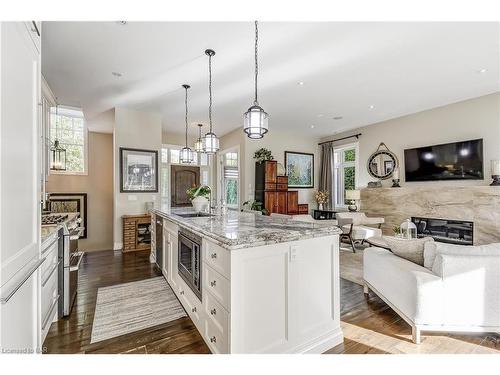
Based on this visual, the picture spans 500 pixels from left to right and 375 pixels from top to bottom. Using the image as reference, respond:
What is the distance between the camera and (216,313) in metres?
1.64

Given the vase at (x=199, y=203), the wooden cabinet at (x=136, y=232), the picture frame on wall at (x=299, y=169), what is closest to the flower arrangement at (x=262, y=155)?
the picture frame on wall at (x=299, y=169)

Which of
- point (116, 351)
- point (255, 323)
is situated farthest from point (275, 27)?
point (116, 351)

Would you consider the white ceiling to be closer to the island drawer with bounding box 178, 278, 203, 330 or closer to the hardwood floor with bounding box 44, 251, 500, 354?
the island drawer with bounding box 178, 278, 203, 330

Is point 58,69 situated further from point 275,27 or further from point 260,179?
point 260,179

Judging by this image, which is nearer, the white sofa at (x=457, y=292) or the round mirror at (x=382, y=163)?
the white sofa at (x=457, y=292)

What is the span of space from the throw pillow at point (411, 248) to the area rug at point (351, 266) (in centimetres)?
108

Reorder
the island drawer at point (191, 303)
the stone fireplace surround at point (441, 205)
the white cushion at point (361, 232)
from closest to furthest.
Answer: the island drawer at point (191, 303)
the stone fireplace surround at point (441, 205)
the white cushion at point (361, 232)

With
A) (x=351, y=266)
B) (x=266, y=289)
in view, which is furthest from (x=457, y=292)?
(x=351, y=266)

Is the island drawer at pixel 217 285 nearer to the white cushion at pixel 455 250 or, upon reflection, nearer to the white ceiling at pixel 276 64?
the white cushion at pixel 455 250

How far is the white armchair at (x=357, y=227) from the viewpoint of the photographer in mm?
4734

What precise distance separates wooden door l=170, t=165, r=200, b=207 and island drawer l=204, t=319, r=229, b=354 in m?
5.39

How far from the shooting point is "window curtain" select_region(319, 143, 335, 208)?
7.26m

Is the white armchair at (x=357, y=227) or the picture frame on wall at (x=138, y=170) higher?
the picture frame on wall at (x=138, y=170)

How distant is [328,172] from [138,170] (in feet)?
17.3
